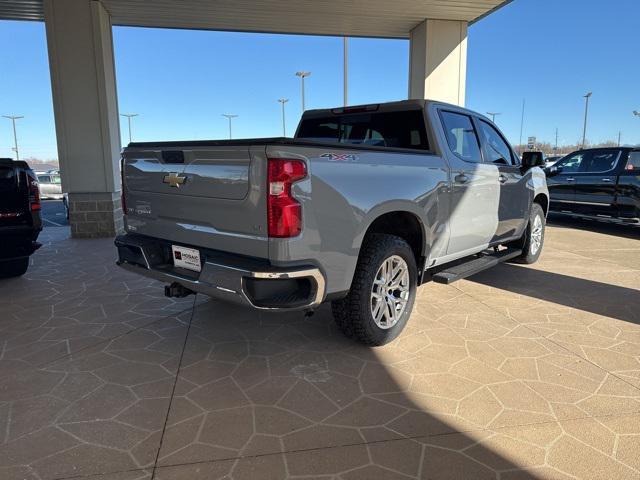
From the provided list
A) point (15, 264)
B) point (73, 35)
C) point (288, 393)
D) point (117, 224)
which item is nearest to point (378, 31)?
point (73, 35)

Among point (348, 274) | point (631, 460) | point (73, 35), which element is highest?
point (73, 35)

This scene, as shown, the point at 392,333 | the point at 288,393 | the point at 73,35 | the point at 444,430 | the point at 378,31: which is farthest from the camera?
the point at 378,31

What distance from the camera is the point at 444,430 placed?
2623 mm

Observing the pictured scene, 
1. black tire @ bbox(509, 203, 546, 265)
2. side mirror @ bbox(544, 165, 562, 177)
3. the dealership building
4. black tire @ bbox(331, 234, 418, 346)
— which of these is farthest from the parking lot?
side mirror @ bbox(544, 165, 562, 177)

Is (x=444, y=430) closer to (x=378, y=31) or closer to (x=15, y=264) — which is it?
(x=15, y=264)

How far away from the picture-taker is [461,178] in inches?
170

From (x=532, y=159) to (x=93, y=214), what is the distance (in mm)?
7590

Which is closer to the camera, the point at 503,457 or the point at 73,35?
the point at 503,457

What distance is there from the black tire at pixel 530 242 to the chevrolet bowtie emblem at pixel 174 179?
460 centimetres

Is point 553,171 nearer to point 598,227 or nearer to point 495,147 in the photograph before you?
point 598,227

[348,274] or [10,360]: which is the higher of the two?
[348,274]

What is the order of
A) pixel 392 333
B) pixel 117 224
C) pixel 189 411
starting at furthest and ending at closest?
pixel 117 224, pixel 392 333, pixel 189 411

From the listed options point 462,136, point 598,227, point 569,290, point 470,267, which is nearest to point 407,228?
point 470,267

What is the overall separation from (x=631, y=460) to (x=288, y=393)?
1900 millimetres
